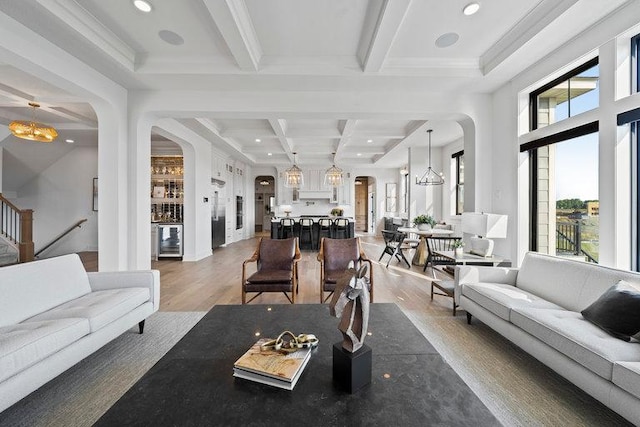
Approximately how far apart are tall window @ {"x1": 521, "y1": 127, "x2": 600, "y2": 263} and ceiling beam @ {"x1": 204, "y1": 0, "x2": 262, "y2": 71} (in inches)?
146

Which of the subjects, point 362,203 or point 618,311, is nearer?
point 618,311

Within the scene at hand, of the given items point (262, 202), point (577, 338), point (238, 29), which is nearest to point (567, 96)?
point (577, 338)

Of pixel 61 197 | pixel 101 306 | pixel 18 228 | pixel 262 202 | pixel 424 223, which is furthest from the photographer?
pixel 262 202

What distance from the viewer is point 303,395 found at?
3.66ft

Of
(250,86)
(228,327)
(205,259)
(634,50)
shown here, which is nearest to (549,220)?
(634,50)

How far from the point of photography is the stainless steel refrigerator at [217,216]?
25.0 feet

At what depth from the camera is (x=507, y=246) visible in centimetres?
401

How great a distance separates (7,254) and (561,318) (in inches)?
350

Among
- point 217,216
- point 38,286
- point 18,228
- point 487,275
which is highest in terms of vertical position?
point 217,216

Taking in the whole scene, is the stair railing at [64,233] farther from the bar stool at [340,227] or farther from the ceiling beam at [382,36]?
the ceiling beam at [382,36]

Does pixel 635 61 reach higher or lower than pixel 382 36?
lower

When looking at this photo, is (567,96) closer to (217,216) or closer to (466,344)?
(466,344)

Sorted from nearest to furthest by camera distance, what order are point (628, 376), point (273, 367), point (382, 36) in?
point (273, 367) < point (628, 376) < point (382, 36)

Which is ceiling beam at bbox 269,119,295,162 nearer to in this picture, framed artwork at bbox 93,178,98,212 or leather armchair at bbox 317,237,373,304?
leather armchair at bbox 317,237,373,304
